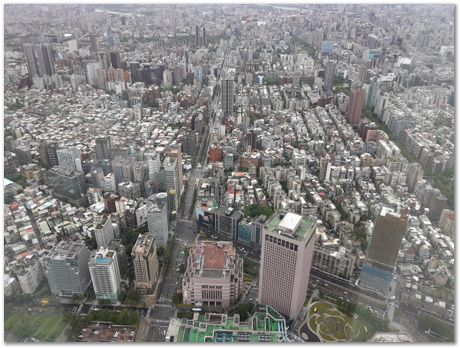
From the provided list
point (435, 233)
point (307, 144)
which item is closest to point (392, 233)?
point (435, 233)

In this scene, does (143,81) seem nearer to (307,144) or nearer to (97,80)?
(97,80)

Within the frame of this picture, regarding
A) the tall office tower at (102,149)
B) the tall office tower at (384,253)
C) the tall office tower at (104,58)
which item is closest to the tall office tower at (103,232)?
the tall office tower at (102,149)

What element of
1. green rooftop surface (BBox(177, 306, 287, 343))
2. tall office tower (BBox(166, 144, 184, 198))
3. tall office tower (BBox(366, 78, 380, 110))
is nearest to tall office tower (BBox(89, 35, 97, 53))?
tall office tower (BBox(166, 144, 184, 198))

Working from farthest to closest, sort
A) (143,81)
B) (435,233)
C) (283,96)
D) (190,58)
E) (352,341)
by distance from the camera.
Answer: (190,58), (143,81), (283,96), (435,233), (352,341)

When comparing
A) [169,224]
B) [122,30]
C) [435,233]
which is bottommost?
[169,224]

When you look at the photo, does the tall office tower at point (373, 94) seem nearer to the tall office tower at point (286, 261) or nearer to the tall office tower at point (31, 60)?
the tall office tower at point (286, 261)

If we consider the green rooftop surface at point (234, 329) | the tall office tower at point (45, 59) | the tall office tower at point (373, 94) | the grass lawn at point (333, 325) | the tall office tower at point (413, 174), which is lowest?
the grass lawn at point (333, 325)
